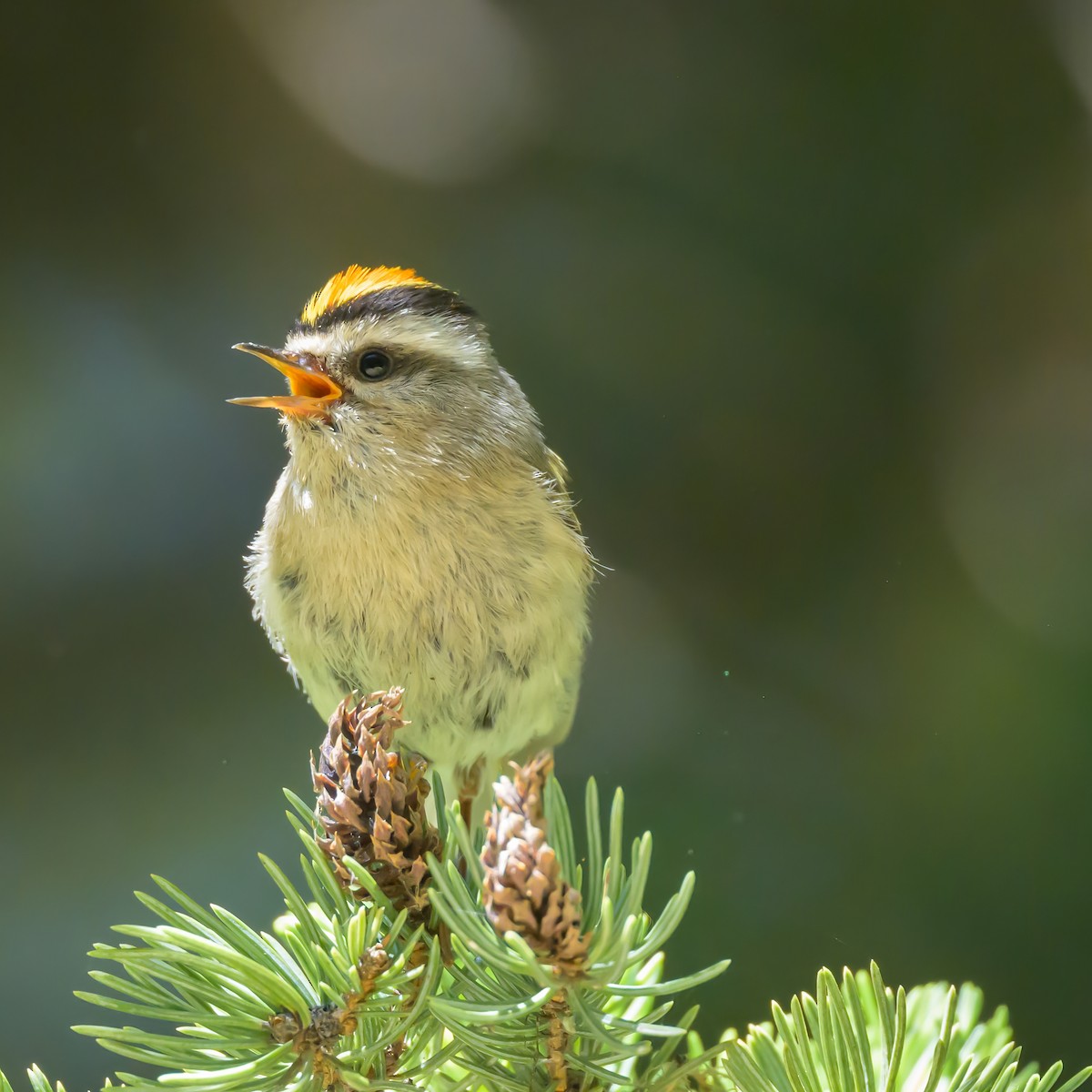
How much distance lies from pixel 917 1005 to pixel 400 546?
0.46 meters

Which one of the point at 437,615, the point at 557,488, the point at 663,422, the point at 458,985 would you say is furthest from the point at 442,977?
the point at 663,422

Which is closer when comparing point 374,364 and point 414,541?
point 414,541

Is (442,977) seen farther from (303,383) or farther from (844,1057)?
(303,383)

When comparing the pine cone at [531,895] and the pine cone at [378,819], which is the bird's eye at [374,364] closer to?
the pine cone at [378,819]

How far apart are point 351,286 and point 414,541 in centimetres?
25

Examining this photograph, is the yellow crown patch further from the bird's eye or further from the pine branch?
the pine branch

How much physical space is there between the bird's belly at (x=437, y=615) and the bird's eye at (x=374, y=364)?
0.15 m

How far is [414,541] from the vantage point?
2.49ft

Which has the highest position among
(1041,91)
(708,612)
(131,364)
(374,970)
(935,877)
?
(1041,91)

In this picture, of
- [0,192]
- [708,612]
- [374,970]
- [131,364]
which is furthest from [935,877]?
[0,192]

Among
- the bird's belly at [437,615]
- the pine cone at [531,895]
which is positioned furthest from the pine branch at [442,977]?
the bird's belly at [437,615]

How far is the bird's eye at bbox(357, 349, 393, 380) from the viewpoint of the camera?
0.85m

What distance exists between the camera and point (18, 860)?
1.22 m

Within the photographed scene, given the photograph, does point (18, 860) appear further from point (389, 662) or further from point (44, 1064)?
point (389, 662)
